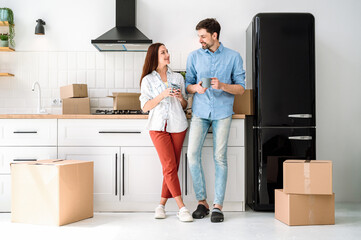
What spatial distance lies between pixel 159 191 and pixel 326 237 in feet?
4.70

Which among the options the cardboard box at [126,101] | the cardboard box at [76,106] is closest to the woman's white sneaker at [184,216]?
the cardboard box at [126,101]

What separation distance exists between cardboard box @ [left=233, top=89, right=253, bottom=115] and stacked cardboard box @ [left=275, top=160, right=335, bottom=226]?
75 cm

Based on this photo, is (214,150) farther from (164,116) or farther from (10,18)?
(10,18)

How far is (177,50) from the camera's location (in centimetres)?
413

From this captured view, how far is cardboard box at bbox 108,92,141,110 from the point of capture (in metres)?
3.64

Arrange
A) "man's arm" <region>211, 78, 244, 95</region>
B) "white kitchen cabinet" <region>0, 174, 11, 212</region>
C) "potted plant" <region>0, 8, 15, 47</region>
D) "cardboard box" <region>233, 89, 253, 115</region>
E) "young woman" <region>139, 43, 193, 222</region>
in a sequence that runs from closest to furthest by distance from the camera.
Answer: "man's arm" <region>211, 78, 244, 95</region> → "young woman" <region>139, 43, 193, 222</region> → "white kitchen cabinet" <region>0, 174, 11, 212</region> → "cardboard box" <region>233, 89, 253, 115</region> → "potted plant" <region>0, 8, 15, 47</region>

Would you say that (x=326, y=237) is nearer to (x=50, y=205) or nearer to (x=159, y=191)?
(x=159, y=191)

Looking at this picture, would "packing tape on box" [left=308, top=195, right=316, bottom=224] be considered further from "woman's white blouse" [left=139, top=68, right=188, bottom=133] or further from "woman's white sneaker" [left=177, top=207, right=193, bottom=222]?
"woman's white blouse" [left=139, top=68, right=188, bottom=133]

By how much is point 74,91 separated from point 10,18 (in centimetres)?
111

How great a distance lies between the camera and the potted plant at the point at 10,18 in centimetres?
401

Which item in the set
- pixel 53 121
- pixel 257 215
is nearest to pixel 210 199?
pixel 257 215

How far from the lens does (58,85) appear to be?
13.6 ft

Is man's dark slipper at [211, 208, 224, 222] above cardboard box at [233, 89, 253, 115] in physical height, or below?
below

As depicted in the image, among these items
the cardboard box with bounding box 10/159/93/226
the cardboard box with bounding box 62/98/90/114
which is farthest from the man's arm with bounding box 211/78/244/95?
the cardboard box with bounding box 62/98/90/114
